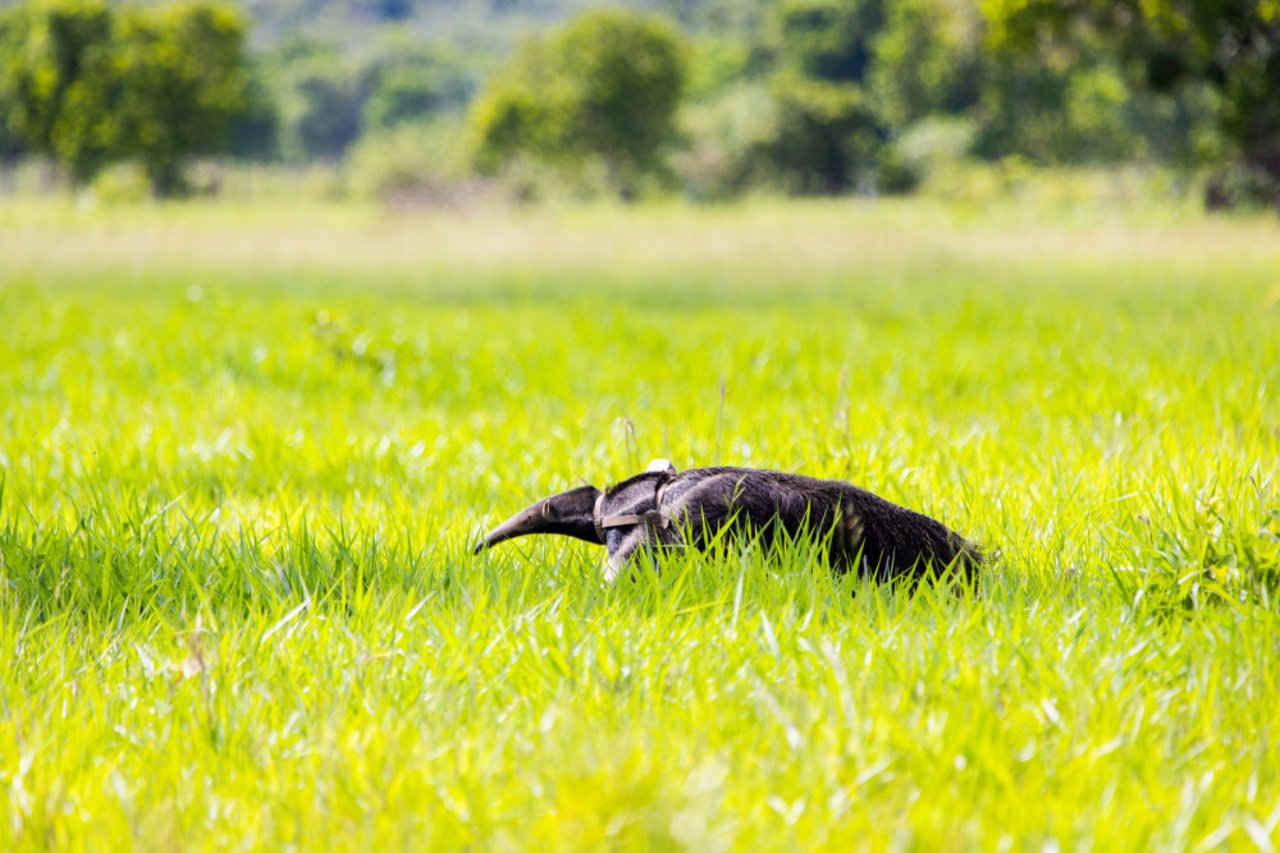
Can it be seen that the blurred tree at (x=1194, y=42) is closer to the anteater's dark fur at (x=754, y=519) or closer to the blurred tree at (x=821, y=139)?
the anteater's dark fur at (x=754, y=519)

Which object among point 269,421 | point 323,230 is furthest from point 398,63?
point 269,421

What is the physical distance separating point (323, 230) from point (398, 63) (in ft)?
410

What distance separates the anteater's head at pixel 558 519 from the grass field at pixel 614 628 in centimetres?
7

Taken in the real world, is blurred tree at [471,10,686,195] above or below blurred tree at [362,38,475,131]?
below

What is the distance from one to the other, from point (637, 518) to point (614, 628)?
1.55ft

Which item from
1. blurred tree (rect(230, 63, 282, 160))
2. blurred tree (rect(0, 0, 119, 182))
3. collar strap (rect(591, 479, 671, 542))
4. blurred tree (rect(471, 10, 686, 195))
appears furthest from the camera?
blurred tree (rect(230, 63, 282, 160))

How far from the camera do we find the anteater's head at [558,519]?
114 inches

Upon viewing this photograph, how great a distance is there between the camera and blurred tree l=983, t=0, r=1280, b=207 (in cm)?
1453

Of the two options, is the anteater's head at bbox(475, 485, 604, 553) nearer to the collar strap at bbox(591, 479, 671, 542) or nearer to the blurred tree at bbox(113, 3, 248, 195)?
the collar strap at bbox(591, 479, 671, 542)

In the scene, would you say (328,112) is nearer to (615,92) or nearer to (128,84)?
(128,84)

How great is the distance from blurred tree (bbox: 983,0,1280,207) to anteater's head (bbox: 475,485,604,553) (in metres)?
14.0

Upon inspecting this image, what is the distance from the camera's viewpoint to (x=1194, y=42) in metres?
15.3

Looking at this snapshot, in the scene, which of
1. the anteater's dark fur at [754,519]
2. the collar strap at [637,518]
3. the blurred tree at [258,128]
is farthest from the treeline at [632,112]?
the collar strap at [637,518]

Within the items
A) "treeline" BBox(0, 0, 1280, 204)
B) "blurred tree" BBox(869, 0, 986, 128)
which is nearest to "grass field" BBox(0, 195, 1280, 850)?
"treeline" BBox(0, 0, 1280, 204)
